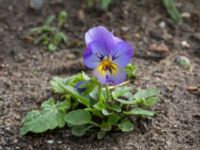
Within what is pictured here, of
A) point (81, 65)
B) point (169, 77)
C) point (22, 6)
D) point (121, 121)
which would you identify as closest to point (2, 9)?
point (22, 6)

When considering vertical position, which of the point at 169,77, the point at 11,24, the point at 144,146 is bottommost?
the point at 144,146

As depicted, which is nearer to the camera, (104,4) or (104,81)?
(104,81)

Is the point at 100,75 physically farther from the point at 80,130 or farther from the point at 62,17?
the point at 62,17

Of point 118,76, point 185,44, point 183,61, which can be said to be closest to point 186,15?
point 185,44

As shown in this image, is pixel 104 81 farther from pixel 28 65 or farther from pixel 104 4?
pixel 104 4

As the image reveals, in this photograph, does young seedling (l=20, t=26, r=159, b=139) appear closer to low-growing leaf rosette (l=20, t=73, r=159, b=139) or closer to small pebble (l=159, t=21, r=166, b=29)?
low-growing leaf rosette (l=20, t=73, r=159, b=139)

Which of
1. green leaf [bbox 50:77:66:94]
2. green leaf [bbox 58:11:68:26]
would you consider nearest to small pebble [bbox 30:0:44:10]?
green leaf [bbox 58:11:68:26]

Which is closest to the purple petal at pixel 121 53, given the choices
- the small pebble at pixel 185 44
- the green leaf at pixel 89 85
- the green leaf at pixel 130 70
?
the green leaf at pixel 89 85
